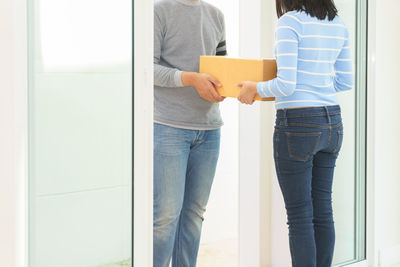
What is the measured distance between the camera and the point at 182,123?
191 centimetres

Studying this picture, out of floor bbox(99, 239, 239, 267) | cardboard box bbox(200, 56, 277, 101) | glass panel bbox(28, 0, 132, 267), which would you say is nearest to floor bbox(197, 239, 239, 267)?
floor bbox(99, 239, 239, 267)

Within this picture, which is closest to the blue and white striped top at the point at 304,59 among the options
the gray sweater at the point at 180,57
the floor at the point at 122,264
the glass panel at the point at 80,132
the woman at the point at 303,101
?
the woman at the point at 303,101

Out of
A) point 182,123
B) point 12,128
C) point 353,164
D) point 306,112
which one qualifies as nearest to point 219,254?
point 353,164

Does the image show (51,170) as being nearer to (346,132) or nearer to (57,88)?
(57,88)

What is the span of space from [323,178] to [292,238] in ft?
0.82

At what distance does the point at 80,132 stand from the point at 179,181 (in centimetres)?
52

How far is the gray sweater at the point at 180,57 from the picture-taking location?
1892mm

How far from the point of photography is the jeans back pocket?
1.82 meters

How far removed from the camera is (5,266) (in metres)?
1.37

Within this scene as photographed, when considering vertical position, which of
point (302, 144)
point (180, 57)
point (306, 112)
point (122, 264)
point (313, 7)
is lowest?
point (122, 264)
